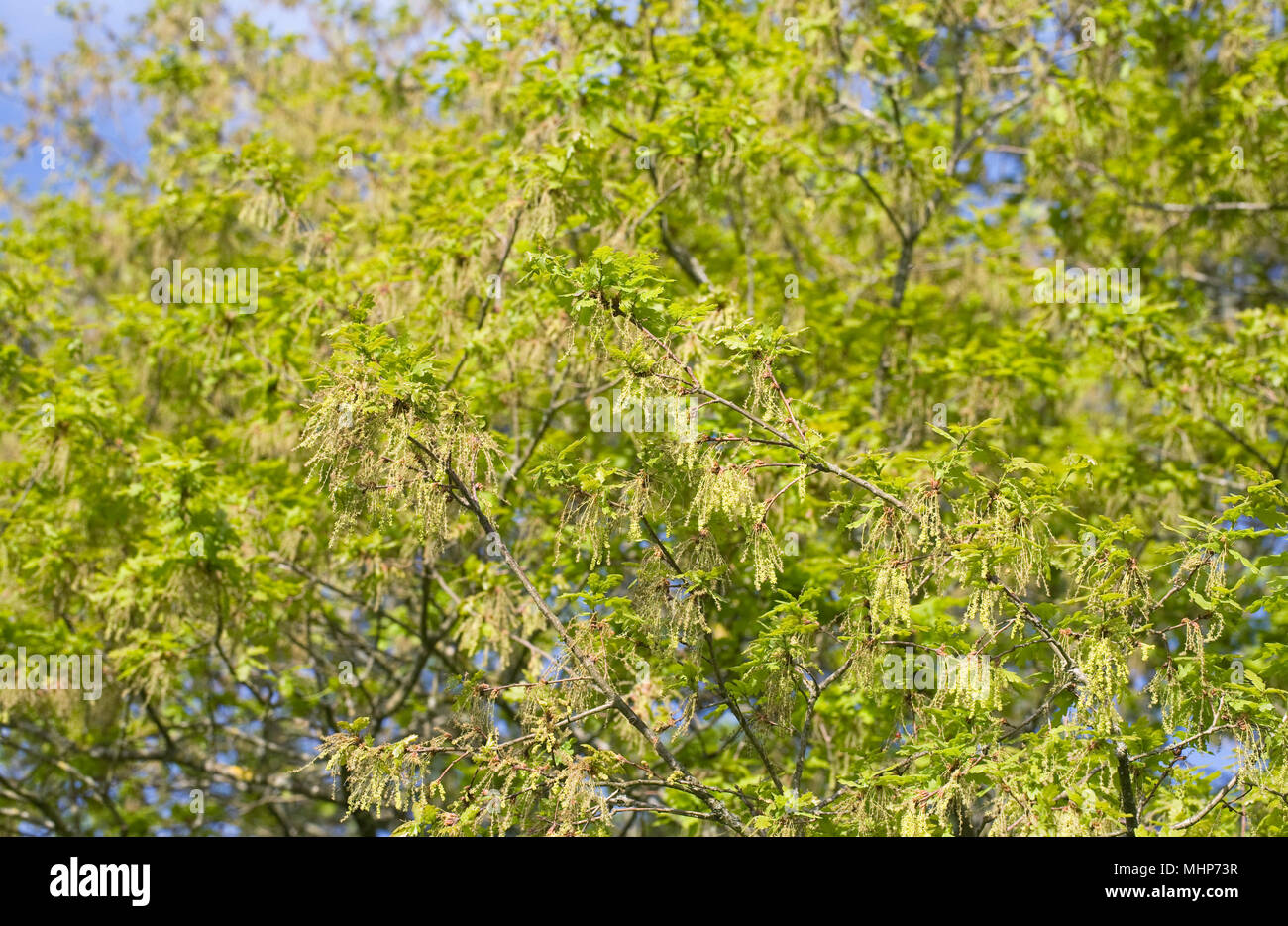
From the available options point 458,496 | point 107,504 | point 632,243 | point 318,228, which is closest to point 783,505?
point 632,243

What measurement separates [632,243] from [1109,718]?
4.03 m

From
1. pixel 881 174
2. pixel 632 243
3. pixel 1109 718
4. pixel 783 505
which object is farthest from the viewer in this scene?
pixel 881 174

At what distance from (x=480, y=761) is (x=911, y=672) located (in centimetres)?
180

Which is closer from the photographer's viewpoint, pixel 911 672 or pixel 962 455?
pixel 962 455

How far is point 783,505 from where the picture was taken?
648 centimetres

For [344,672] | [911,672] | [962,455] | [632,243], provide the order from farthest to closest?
1. [344,672]
2. [632,243]
3. [911,672]
4. [962,455]

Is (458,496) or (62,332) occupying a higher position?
(62,332)

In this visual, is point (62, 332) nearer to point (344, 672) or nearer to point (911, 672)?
point (344, 672)

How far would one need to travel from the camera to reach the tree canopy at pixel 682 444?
14.5ft

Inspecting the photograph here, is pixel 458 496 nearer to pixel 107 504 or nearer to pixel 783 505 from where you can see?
pixel 783 505

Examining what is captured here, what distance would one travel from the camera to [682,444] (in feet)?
14.8

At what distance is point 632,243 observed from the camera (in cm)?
695

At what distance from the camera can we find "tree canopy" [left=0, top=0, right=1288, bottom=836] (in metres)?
4.41

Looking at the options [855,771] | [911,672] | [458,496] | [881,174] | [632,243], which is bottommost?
[855,771]
